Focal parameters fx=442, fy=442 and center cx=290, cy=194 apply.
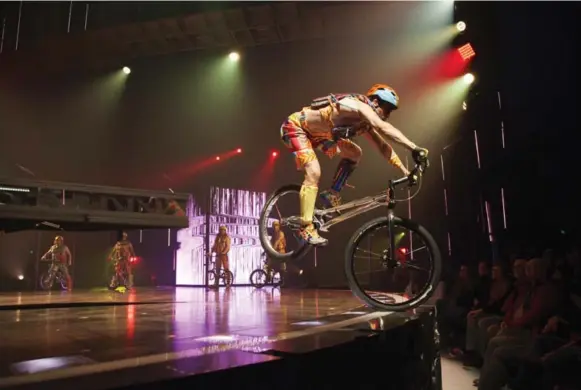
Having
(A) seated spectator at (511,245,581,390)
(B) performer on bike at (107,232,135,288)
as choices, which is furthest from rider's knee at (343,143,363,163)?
(B) performer on bike at (107,232,135,288)

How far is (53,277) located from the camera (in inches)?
435

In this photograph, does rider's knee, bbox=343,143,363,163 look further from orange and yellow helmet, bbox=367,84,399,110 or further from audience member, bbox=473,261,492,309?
audience member, bbox=473,261,492,309

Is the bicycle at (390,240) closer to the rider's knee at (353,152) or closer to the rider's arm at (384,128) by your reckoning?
the rider's arm at (384,128)

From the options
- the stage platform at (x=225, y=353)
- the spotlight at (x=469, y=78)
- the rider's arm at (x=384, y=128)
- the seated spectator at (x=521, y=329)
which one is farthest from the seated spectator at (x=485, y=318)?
the spotlight at (x=469, y=78)

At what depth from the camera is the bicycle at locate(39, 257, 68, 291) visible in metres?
11.0

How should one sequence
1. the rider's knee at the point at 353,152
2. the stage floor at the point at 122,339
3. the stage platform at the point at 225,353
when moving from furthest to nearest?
the rider's knee at the point at 353,152, the stage floor at the point at 122,339, the stage platform at the point at 225,353

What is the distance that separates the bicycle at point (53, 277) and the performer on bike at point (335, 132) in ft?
31.0

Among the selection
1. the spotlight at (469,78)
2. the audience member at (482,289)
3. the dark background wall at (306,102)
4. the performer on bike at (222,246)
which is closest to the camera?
the audience member at (482,289)

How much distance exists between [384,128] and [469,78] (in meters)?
7.26

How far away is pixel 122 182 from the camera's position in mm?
13297

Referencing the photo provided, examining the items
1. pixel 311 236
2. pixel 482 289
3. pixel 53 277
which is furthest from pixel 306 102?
pixel 311 236

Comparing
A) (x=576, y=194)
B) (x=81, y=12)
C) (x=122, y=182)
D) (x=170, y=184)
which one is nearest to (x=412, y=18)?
(x=576, y=194)

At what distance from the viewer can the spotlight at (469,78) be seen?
9.60m

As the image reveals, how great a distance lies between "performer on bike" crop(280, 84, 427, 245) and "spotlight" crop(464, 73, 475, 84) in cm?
668
